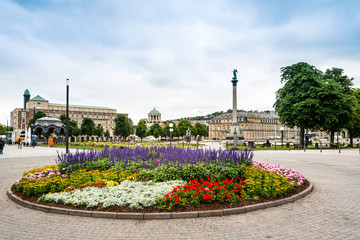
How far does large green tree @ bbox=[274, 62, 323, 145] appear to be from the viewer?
3472 cm

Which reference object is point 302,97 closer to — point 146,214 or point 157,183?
point 157,183

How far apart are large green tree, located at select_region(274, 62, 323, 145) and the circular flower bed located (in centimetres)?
2673

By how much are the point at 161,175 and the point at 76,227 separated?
4095 mm

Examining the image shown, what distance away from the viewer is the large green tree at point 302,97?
114ft

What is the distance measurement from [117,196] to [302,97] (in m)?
35.7

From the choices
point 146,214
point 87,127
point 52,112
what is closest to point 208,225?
point 146,214

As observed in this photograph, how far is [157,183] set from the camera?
881 centimetres

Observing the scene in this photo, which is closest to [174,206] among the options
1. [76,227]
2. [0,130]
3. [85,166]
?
[76,227]

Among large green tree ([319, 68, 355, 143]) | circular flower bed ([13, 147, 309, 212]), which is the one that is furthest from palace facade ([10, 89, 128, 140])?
circular flower bed ([13, 147, 309, 212])

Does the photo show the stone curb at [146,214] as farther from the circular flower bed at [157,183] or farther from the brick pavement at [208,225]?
the circular flower bed at [157,183]

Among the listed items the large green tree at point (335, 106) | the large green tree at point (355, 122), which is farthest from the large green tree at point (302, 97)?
the large green tree at point (355, 122)

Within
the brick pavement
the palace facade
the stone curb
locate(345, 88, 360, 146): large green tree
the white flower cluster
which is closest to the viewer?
the brick pavement

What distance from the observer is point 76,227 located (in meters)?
5.86

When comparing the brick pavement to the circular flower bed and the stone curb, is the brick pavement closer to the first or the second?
the stone curb
